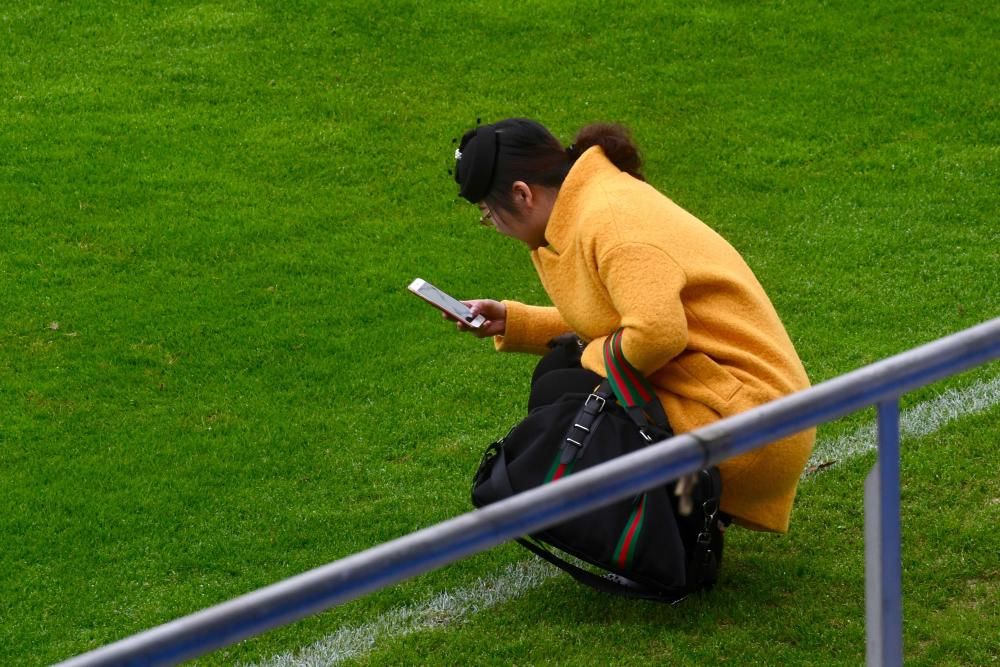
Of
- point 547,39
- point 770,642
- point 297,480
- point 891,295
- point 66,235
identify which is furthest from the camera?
point 547,39

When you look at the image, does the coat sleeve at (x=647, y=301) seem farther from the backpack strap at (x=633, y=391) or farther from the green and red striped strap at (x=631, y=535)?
the green and red striped strap at (x=631, y=535)

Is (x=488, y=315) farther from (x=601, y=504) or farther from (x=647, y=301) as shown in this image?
(x=601, y=504)

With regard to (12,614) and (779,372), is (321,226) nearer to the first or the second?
(12,614)

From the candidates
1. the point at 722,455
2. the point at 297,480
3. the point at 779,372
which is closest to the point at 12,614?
the point at 297,480

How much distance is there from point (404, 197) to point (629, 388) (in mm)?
3463

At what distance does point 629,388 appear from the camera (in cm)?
356

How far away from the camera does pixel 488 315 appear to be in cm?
432

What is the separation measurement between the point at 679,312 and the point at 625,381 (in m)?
0.24

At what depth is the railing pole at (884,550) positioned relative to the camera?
199 cm

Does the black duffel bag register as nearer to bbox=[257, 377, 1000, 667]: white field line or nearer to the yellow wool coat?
the yellow wool coat

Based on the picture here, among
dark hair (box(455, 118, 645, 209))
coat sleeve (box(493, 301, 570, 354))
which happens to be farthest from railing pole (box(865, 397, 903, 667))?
coat sleeve (box(493, 301, 570, 354))

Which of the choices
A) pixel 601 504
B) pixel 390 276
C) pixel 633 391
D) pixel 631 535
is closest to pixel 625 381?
pixel 633 391

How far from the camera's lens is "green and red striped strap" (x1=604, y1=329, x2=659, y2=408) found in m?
3.54

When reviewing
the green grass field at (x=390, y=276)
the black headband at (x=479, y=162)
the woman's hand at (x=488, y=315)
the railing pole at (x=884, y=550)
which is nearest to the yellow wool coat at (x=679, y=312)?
the black headband at (x=479, y=162)
